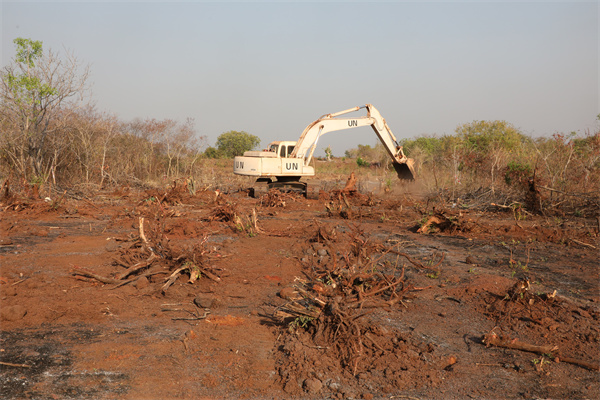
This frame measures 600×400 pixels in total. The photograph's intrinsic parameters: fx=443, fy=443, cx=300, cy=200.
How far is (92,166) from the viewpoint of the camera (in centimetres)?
1798

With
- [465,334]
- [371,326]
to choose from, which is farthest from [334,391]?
[465,334]

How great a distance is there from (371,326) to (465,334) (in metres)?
1.12

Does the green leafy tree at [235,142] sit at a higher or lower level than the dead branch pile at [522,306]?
higher

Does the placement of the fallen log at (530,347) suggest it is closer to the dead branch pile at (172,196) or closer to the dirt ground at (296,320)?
the dirt ground at (296,320)

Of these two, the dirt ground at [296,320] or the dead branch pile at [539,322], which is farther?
the dead branch pile at [539,322]

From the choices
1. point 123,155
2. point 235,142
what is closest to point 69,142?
point 123,155

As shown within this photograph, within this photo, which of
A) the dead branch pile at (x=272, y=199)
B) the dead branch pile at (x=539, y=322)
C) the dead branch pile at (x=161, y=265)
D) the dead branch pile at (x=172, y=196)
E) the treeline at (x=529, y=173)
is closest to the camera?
the dead branch pile at (x=539, y=322)

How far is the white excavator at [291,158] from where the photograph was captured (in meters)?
15.9

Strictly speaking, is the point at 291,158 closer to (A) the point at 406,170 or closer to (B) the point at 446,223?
(A) the point at 406,170

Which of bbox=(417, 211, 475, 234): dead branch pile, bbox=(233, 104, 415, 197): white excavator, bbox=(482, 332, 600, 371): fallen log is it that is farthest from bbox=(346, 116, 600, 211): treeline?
bbox=(482, 332, 600, 371): fallen log

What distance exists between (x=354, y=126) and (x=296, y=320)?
14.3 m

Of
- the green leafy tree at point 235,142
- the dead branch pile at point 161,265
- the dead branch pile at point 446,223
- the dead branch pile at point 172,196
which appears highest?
the green leafy tree at point 235,142

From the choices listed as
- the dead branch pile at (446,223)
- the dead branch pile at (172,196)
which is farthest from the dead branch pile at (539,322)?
the dead branch pile at (172,196)

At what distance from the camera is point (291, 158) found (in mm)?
16219
